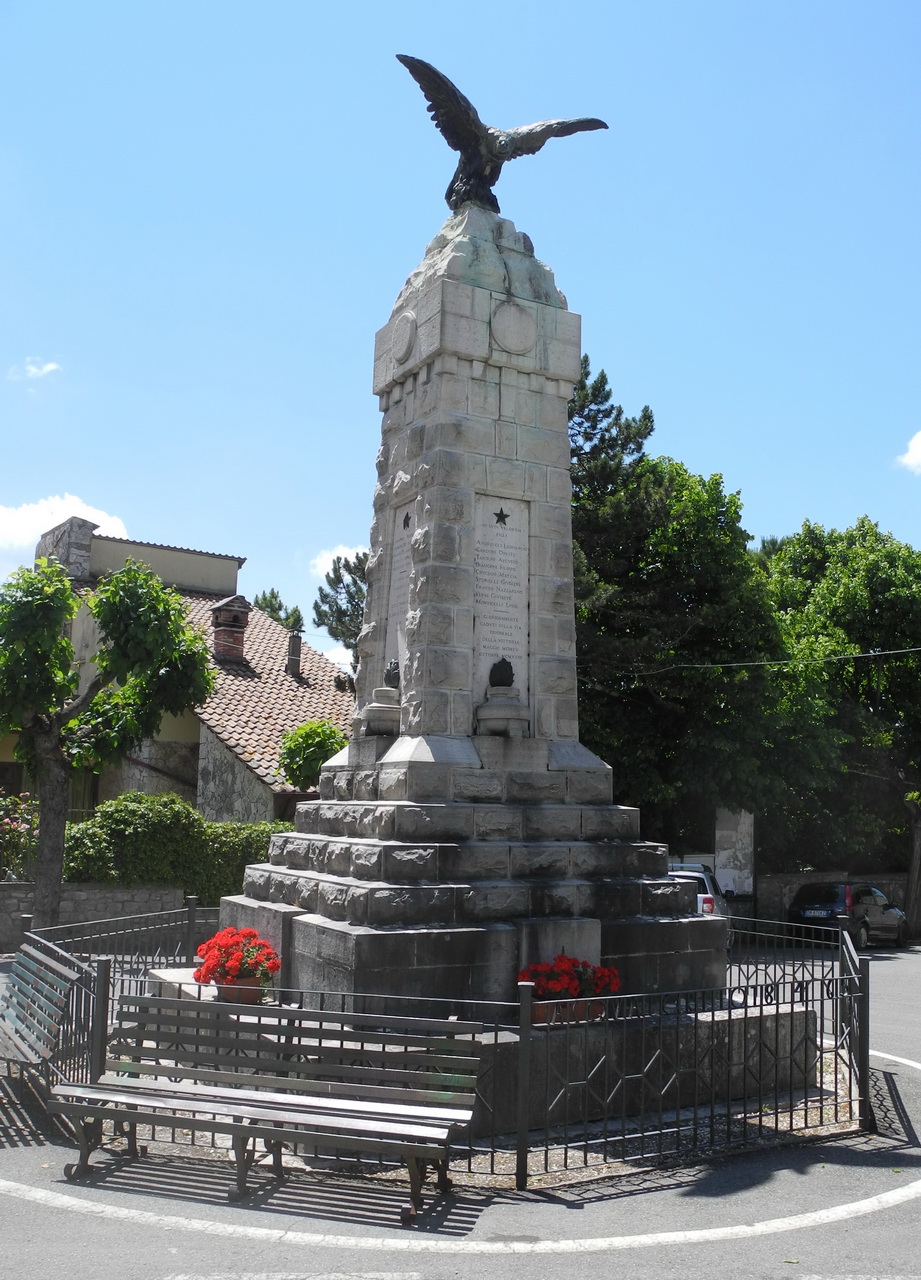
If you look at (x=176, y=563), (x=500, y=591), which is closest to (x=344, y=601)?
(x=176, y=563)

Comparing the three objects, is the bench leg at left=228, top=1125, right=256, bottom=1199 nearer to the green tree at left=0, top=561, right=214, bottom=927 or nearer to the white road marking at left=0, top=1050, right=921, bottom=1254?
the white road marking at left=0, top=1050, right=921, bottom=1254

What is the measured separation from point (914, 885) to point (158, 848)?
1793 centimetres

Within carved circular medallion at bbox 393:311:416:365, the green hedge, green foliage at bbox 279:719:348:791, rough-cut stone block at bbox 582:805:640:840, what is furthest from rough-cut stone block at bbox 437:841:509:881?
green foliage at bbox 279:719:348:791

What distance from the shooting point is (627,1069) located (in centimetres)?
788

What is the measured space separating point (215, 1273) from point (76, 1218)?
108 centimetres

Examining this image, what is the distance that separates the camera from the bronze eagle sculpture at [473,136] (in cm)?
1070

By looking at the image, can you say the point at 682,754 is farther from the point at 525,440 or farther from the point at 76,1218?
the point at 76,1218

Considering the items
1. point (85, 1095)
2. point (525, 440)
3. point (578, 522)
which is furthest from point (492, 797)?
point (578, 522)

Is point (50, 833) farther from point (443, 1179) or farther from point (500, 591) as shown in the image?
point (443, 1179)

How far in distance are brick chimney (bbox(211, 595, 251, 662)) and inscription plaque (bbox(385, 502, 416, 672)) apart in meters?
17.5

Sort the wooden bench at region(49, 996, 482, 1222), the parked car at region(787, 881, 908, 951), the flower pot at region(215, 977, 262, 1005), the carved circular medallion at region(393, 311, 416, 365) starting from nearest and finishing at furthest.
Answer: the wooden bench at region(49, 996, 482, 1222), the flower pot at region(215, 977, 262, 1005), the carved circular medallion at region(393, 311, 416, 365), the parked car at region(787, 881, 908, 951)

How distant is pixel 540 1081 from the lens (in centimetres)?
740

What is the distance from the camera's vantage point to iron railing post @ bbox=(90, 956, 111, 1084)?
7.11 meters

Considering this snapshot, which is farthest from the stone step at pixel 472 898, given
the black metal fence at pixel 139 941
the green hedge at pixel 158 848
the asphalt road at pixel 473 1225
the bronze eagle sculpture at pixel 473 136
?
the green hedge at pixel 158 848
